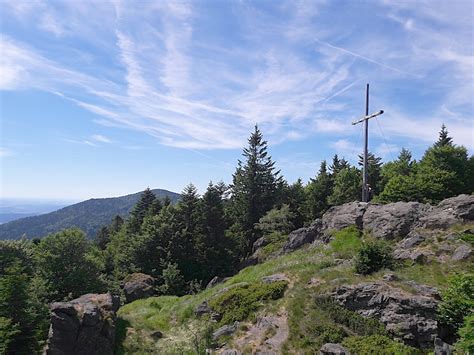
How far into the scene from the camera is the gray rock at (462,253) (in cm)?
1846

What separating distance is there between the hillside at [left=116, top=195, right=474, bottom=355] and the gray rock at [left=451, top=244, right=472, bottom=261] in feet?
0.15

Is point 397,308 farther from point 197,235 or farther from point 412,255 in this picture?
point 197,235

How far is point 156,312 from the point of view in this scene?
26.6 metres

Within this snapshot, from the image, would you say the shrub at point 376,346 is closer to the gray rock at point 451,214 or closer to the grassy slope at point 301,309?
the grassy slope at point 301,309

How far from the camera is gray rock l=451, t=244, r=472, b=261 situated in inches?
727

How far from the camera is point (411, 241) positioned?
21.8 metres

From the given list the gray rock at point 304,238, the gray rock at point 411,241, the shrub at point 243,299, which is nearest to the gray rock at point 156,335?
the shrub at point 243,299

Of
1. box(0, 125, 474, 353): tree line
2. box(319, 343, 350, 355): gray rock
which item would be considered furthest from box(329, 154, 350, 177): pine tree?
box(319, 343, 350, 355): gray rock

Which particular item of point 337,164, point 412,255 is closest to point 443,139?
point 337,164

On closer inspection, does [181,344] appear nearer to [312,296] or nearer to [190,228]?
[312,296]

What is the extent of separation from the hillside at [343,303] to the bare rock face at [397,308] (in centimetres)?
4

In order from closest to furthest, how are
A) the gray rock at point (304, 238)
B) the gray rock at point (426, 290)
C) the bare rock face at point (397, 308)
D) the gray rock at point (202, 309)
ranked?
the bare rock face at point (397, 308)
the gray rock at point (426, 290)
the gray rock at point (202, 309)
the gray rock at point (304, 238)

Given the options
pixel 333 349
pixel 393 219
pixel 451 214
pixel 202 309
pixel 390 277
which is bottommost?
pixel 202 309

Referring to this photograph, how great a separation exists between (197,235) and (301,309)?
32.1m
